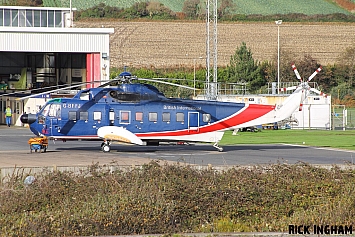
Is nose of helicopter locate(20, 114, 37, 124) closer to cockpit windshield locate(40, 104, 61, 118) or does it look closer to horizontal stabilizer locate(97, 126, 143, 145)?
cockpit windshield locate(40, 104, 61, 118)

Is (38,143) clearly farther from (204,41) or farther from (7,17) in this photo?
(204,41)

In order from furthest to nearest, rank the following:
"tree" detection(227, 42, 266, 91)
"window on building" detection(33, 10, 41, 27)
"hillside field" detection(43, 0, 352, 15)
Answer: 1. "hillside field" detection(43, 0, 352, 15)
2. "tree" detection(227, 42, 266, 91)
3. "window on building" detection(33, 10, 41, 27)

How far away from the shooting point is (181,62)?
98312 mm

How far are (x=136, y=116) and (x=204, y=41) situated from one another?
74.3 meters

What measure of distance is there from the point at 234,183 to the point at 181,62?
81.3 meters

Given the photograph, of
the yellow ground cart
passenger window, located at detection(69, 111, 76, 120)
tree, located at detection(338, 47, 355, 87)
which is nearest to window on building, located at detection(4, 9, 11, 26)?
passenger window, located at detection(69, 111, 76, 120)

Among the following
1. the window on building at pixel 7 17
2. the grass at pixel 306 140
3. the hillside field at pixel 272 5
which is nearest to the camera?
the grass at pixel 306 140

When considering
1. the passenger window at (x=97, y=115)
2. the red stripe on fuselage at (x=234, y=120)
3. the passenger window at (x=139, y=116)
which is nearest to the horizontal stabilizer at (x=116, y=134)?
the passenger window at (x=97, y=115)

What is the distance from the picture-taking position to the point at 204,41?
10419 centimetres

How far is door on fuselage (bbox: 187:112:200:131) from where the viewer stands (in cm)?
3156

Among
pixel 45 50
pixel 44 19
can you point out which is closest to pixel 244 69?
pixel 44 19

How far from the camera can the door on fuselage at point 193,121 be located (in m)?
31.6

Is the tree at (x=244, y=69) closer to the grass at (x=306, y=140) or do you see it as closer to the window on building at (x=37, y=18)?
the window on building at (x=37, y=18)

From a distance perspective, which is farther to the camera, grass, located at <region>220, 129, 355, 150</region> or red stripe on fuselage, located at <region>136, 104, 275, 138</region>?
grass, located at <region>220, 129, 355, 150</region>
